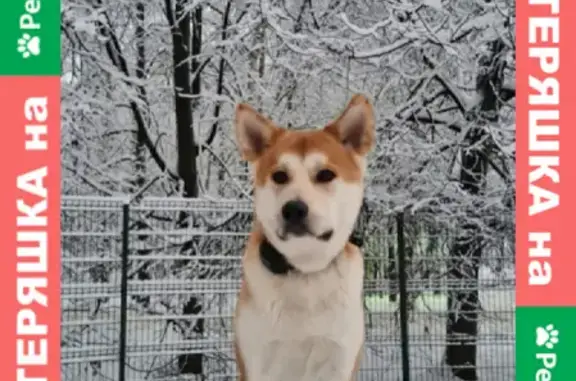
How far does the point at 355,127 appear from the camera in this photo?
1.55m

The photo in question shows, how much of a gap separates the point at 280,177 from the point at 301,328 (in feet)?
1.17

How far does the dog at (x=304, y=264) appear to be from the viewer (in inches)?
58.9

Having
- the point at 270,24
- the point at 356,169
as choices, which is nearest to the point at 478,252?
the point at 270,24

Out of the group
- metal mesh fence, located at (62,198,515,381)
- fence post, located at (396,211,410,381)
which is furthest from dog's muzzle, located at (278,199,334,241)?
fence post, located at (396,211,410,381)

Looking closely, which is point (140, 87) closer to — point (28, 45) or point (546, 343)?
point (28, 45)

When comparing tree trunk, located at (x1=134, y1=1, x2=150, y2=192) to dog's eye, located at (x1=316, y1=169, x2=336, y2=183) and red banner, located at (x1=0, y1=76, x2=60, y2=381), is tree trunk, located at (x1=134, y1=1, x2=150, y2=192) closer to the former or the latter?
red banner, located at (x1=0, y1=76, x2=60, y2=381)

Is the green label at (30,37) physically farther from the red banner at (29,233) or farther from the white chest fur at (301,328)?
the white chest fur at (301,328)

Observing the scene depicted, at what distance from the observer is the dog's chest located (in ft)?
5.06

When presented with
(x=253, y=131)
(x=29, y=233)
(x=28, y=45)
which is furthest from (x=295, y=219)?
(x=28, y=45)

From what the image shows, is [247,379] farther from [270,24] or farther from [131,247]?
[270,24]

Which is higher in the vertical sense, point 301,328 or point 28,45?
point 28,45

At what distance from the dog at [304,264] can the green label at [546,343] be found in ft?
2.27

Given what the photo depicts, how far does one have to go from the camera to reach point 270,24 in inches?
115

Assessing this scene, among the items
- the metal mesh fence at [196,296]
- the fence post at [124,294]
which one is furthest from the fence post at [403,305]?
the fence post at [124,294]
